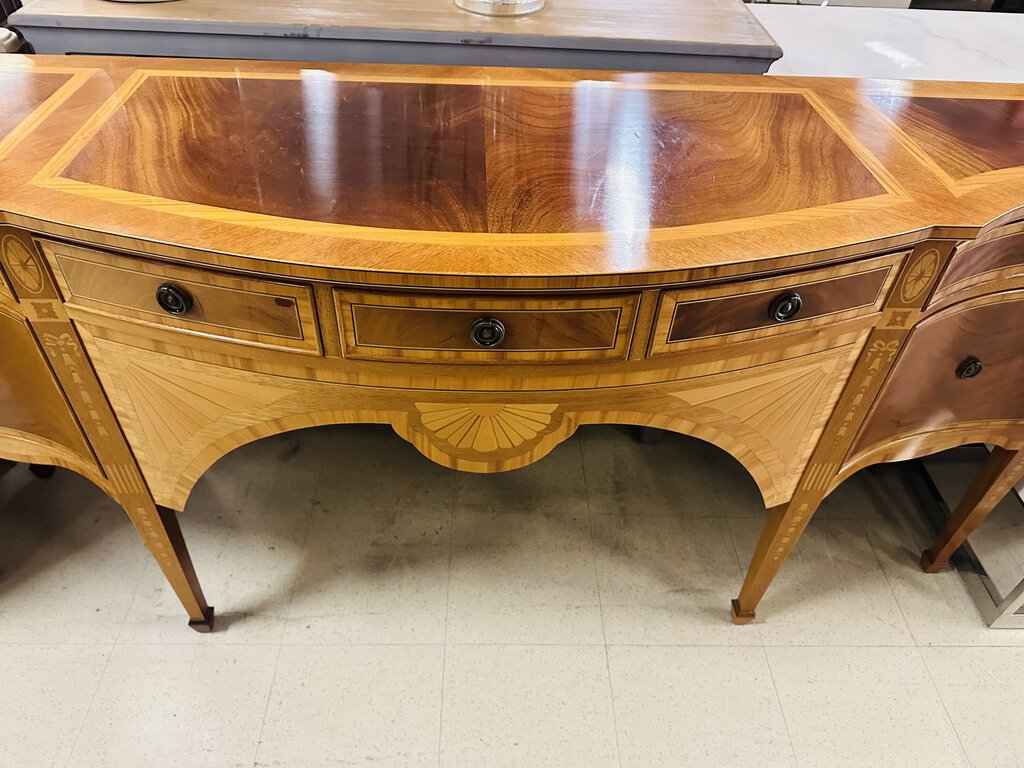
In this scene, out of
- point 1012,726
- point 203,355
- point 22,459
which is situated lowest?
point 1012,726

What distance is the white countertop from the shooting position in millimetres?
1146

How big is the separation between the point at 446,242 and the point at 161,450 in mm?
423

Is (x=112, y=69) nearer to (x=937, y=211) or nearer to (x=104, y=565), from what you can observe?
(x=104, y=565)

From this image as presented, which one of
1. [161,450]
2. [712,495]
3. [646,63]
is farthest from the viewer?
[712,495]

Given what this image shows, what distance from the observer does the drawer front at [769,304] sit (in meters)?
0.64

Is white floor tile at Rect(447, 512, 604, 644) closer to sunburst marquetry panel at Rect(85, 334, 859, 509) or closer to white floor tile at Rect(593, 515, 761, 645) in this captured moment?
white floor tile at Rect(593, 515, 761, 645)

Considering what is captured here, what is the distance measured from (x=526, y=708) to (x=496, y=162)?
2.28 ft

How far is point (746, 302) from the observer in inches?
25.9

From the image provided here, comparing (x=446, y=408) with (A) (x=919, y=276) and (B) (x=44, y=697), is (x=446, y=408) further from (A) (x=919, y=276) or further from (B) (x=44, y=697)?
(B) (x=44, y=697)

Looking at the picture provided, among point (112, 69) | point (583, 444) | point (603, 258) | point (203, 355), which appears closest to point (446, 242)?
point (603, 258)

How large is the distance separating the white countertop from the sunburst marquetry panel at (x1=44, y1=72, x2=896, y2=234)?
38 cm

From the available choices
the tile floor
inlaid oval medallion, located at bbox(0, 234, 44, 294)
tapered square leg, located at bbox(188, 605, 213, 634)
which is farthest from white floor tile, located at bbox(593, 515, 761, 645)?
inlaid oval medallion, located at bbox(0, 234, 44, 294)

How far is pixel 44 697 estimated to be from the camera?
951 millimetres

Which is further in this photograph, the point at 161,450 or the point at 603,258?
the point at 161,450
